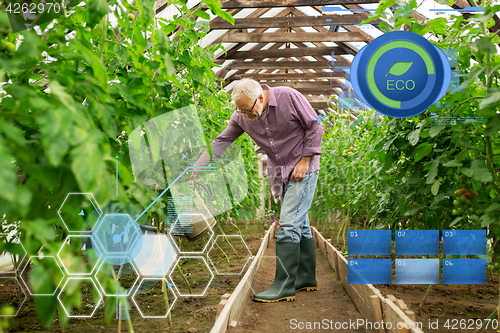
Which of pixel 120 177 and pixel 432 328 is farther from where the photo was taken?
pixel 432 328

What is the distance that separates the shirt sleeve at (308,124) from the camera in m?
1.75

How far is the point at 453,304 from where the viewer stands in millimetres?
1362

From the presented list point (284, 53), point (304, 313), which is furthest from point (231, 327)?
point (284, 53)

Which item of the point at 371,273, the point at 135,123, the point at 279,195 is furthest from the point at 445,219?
the point at 135,123

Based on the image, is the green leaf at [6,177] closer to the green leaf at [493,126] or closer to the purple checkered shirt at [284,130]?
the green leaf at [493,126]

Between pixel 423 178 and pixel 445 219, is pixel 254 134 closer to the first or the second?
pixel 423 178

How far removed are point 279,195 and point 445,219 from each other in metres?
0.91

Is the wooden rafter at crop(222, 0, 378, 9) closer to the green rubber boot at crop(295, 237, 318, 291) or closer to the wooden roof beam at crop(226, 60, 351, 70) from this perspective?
the wooden roof beam at crop(226, 60, 351, 70)

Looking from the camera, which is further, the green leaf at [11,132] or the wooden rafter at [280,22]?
the wooden rafter at [280,22]

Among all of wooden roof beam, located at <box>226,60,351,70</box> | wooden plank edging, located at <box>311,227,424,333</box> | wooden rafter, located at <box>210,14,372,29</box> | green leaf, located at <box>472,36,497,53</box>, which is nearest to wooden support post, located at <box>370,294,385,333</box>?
wooden plank edging, located at <box>311,227,424,333</box>

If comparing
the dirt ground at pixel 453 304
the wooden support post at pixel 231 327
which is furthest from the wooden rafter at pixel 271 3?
the wooden support post at pixel 231 327

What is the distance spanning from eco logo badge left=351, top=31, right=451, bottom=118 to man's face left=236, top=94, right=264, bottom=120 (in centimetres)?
60

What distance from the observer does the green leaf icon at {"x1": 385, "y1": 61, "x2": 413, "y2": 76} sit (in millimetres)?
1087

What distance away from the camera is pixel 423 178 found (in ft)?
4.40
